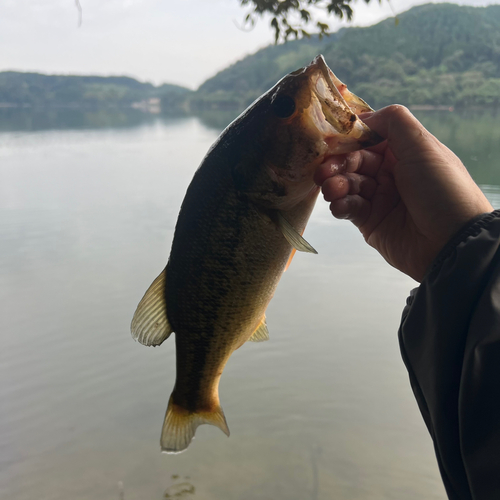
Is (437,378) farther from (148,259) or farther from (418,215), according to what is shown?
(148,259)

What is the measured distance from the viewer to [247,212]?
1572 mm

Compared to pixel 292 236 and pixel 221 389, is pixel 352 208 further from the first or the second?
pixel 221 389

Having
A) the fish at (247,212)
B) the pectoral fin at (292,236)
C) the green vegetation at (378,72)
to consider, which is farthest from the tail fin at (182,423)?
the green vegetation at (378,72)

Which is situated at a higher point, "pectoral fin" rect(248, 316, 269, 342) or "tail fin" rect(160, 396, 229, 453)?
"pectoral fin" rect(248, 316, 269, 342)

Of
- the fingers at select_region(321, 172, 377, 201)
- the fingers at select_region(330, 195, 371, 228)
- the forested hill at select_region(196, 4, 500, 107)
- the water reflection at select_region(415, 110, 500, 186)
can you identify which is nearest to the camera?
the fingers at select_region(321, 172, 377, 201)

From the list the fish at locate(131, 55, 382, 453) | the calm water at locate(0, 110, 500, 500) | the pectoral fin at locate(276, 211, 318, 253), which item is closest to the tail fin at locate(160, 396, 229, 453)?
the fish at locate(131, 55, 382, 453)

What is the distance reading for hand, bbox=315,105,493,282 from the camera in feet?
5.06

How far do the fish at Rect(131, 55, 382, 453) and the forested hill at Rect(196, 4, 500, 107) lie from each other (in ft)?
115

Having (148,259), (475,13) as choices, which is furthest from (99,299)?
(475,13)

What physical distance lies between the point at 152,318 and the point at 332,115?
1086 millimetres

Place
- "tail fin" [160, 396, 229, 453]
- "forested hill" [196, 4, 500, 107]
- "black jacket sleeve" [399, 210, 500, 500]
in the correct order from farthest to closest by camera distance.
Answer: "forested hill" [196, 4, 500, 107] < "tail fin" [160, 396, 229, 453] < "black jacket sleeve" [399, 210, 500, 500]

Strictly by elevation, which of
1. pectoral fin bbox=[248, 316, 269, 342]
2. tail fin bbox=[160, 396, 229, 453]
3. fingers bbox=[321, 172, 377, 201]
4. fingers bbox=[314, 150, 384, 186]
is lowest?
tail fin bbox=[160, 396, 229, 453]

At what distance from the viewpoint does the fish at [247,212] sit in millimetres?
1482

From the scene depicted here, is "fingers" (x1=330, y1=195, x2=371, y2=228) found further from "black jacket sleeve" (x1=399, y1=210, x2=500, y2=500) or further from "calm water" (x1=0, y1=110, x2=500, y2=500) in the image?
"calm water" (x1=0, y1=110, x2=500, y2=500)
